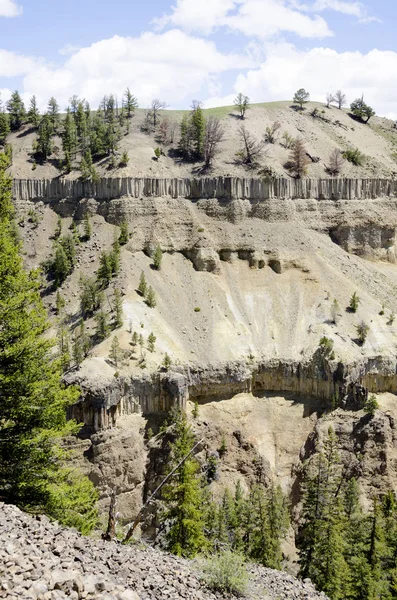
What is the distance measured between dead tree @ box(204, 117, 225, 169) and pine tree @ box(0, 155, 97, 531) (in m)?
65.3

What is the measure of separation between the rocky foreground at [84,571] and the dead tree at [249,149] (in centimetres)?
7112

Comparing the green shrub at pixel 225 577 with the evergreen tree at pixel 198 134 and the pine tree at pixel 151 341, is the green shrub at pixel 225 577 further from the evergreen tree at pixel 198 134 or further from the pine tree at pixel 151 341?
the evergreen tree at pixel 198 134

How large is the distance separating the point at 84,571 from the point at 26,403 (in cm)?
635

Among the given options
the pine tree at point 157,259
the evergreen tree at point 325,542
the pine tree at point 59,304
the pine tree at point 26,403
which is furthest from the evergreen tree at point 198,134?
the pine tree at point 26,403

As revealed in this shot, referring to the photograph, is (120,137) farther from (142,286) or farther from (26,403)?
(26,403)

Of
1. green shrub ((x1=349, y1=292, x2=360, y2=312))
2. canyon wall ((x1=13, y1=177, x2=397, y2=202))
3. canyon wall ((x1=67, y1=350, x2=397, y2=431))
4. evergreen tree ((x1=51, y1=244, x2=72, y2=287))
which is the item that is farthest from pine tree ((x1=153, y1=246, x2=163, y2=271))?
green shrub ((x1=349, y1=292, x2=360, y2=312))

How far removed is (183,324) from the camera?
194 ft

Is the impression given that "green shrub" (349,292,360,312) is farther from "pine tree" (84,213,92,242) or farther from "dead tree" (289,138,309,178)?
"pine tree" (84,213,92,242)

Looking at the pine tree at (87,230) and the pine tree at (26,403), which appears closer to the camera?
the pine tree at (26,403)

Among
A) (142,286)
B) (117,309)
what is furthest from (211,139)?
(117,309)

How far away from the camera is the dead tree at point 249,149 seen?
82125 millimetres

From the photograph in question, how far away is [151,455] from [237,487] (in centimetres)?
767

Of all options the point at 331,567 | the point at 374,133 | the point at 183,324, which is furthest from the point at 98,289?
the point at 374,133

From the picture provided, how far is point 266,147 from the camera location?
85500mm
